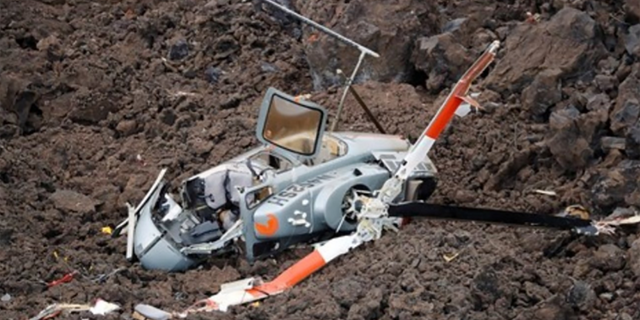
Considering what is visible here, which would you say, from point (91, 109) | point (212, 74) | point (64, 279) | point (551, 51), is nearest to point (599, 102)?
point (551, 51)

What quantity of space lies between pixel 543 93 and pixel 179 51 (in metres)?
5.50

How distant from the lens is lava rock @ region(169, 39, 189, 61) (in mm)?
16469

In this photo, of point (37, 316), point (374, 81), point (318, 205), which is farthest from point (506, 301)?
point (374, 81)

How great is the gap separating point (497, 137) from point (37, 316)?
4899 millimetres

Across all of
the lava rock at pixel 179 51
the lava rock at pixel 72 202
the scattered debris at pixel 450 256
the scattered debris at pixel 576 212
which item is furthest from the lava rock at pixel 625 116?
the lava rock at pixel 179 51

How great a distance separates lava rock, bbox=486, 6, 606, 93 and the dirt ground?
2cm

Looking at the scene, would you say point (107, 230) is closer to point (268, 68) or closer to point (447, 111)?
point (447, 111)

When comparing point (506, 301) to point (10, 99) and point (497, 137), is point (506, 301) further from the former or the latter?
point (10, 99)

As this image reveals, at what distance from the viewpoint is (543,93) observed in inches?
502

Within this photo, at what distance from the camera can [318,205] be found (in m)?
10.7

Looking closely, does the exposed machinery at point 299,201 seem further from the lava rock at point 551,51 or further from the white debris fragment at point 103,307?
the lava rock at point 551,51

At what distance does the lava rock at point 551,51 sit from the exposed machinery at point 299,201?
2008 millimetres

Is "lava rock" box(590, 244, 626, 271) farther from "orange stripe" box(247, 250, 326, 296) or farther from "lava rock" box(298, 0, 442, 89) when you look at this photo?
"lava rock" box(298, 0, 442, 89)

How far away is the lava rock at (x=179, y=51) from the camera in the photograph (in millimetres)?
16469
